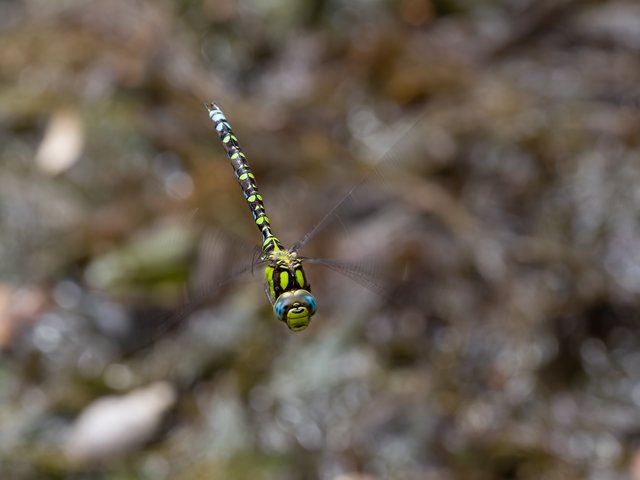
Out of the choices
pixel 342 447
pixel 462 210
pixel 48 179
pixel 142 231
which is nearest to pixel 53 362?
pixel 142 231

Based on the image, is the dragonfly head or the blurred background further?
the blurred background

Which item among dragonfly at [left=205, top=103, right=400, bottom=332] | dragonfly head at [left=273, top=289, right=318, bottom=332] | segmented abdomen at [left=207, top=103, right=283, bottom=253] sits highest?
segmented abdomen at [left=207, top=103, right=283, bottom=253]

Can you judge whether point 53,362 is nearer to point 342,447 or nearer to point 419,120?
point 342,447

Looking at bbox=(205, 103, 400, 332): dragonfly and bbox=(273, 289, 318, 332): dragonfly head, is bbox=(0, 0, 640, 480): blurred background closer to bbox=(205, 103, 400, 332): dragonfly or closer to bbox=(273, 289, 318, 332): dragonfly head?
bbox=(205, 103, 400, 332): dragonfly

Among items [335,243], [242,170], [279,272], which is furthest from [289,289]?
[335,243]

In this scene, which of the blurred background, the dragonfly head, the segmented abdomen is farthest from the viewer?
the blurred background

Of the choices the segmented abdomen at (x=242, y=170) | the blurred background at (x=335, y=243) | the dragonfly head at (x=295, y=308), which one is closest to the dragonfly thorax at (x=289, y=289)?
the dragonfly head at (x=295, y=308)

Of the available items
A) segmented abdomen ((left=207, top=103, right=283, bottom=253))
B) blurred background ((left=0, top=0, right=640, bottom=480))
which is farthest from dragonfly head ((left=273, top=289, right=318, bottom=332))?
blurred background ((left=0, top=0, right=640, bottom=480))
